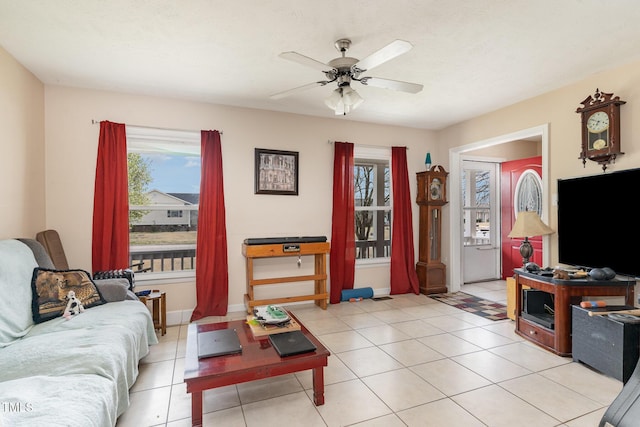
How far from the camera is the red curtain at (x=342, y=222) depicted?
444cm

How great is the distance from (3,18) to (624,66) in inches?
197

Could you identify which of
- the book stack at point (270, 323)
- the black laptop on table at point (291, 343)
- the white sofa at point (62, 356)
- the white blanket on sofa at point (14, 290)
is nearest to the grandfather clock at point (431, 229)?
the book stack at point (270, 323)

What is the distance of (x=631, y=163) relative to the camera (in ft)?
9.23

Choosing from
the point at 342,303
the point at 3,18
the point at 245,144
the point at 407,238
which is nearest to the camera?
the point at 3,18

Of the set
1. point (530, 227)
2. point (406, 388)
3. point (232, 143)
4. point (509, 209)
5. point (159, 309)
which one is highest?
point (232, 143)

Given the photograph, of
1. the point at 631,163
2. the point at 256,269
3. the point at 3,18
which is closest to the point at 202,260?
the point at 256,269

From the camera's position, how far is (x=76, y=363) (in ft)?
5.55

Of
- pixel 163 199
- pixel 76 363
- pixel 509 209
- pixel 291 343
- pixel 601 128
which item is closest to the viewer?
pixel 76 363

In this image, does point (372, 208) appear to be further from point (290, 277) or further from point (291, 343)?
point (291, 343)

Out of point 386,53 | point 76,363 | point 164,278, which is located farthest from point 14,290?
point 386,53

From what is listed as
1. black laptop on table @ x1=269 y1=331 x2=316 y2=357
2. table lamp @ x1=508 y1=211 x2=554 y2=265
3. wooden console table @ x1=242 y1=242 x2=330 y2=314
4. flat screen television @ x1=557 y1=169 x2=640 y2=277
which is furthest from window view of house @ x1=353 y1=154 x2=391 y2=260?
black laptop on table @ x1=269 y1=331 x2=316 y2=357

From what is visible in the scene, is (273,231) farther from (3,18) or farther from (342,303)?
(3,18)

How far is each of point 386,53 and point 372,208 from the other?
10.1 ft

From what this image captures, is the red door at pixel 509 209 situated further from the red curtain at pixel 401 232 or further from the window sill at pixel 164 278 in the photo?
the window sill at pixel 164 278
